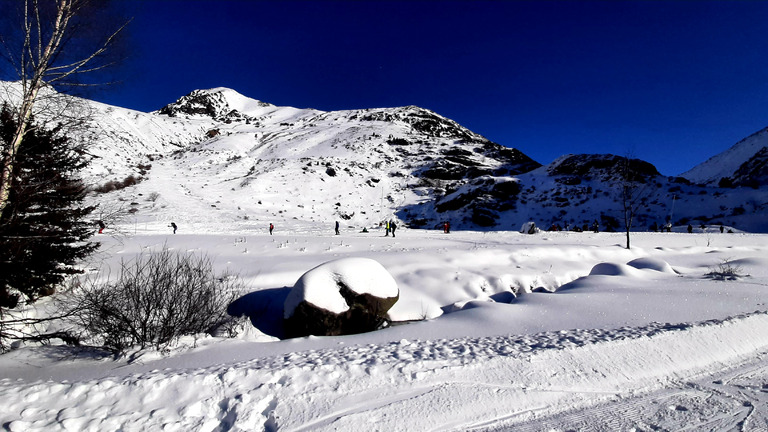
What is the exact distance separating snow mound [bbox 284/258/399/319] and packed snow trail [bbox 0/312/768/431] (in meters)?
2.91

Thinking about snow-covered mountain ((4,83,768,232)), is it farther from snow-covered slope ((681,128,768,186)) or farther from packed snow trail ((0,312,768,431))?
packed snow trail ((0,312,768,431))

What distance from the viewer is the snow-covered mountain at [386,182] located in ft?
129

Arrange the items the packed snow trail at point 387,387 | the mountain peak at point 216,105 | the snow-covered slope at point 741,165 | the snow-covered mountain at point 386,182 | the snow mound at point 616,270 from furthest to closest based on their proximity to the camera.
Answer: the mountain peak at point 216,105 < the snow-covered slope at point 741,165 < the snow-covered mountain at point 386,182 < the snow mound at point 616,270 < the packed snow trail at point 387,387

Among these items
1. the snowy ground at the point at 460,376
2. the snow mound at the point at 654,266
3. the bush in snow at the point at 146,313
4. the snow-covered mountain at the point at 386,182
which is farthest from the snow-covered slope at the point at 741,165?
the bush in snow at the point at 146,313

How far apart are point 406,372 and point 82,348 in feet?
17.3

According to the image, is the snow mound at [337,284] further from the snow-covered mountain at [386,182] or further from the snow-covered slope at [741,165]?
the snow-covered slope at [741,165]

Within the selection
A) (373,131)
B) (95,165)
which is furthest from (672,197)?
(95,165)

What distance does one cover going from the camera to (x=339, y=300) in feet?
27.5

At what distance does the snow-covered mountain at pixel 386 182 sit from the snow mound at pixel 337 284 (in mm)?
15892

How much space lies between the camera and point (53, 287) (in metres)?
8.75

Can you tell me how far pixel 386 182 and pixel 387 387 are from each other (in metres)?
55.9

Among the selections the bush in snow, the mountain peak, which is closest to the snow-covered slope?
the bush in snow

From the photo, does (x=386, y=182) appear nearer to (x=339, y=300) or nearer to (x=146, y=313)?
(x=339, y=300)

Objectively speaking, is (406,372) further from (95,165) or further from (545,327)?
(95,165)
